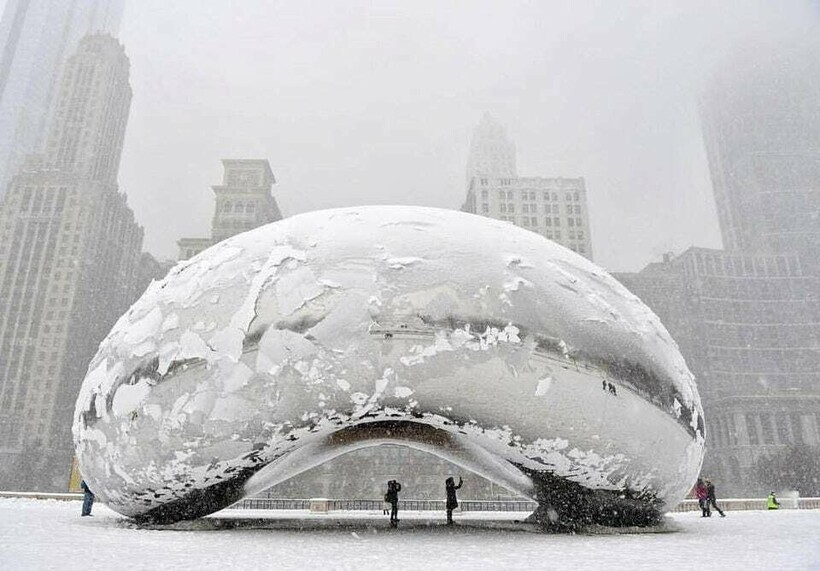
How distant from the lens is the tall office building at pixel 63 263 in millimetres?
84938

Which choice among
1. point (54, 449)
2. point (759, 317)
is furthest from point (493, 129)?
point (54, 449)

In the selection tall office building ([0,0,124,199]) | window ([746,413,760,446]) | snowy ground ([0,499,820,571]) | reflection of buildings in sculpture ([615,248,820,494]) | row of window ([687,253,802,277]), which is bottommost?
snowy ground ([0,499,820,571])

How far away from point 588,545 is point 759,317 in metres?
121

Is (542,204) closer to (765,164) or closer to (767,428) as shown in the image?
(765,164)

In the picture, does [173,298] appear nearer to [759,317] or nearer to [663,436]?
[663,436]

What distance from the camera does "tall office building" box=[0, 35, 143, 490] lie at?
8494cm

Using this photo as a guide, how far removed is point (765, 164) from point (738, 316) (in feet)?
99.8

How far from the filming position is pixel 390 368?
5996 mm

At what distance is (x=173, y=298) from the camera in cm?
699

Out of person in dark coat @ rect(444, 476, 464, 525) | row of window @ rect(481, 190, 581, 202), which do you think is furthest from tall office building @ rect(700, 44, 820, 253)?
person in dark coat @ rect(444, 476, 464, 525)

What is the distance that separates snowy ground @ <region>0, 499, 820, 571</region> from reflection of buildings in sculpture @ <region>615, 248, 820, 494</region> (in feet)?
316

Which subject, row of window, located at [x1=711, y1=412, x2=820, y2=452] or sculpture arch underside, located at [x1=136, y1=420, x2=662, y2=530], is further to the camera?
row of window, located at [x1=711, y1=412, x2=820, y2=452]

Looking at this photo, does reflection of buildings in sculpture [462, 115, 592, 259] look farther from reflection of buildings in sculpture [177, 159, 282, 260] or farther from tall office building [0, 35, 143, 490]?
tall office building [0, 35, 143, 490]

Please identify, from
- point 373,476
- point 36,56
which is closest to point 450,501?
point 373,476
